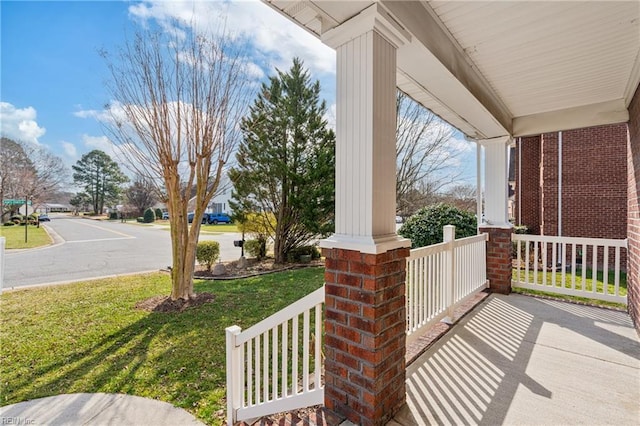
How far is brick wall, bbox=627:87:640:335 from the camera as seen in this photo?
315 cm

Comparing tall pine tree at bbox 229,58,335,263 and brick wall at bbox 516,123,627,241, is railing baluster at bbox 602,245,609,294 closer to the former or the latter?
brick wall at bbox 516,123,627,241

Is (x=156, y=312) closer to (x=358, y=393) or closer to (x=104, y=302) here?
(x=104, y=302)

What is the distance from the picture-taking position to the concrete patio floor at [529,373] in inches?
75.7

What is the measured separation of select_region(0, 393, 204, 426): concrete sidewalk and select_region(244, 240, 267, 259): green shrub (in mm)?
6762

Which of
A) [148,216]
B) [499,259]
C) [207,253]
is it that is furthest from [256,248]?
[148,216]

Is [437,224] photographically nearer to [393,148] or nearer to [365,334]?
[393,148]

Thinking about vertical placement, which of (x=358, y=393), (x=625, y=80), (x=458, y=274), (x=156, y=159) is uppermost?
(x=625, y=80)

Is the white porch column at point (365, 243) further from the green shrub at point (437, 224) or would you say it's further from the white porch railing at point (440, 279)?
the green shrub at point (437, 224)

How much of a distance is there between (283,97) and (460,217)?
618 cm

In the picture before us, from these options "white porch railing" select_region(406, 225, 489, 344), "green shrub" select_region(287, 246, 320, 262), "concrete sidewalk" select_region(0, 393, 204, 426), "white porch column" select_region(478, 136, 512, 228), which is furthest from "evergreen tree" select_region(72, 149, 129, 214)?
"white porch railing" select_region(406, 225, 489, 344)

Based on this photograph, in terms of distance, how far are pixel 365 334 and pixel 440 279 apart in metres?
1.84

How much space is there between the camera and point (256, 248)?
373 inches

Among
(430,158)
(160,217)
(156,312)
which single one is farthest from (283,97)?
(160,217)

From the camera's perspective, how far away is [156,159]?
5.08 m
